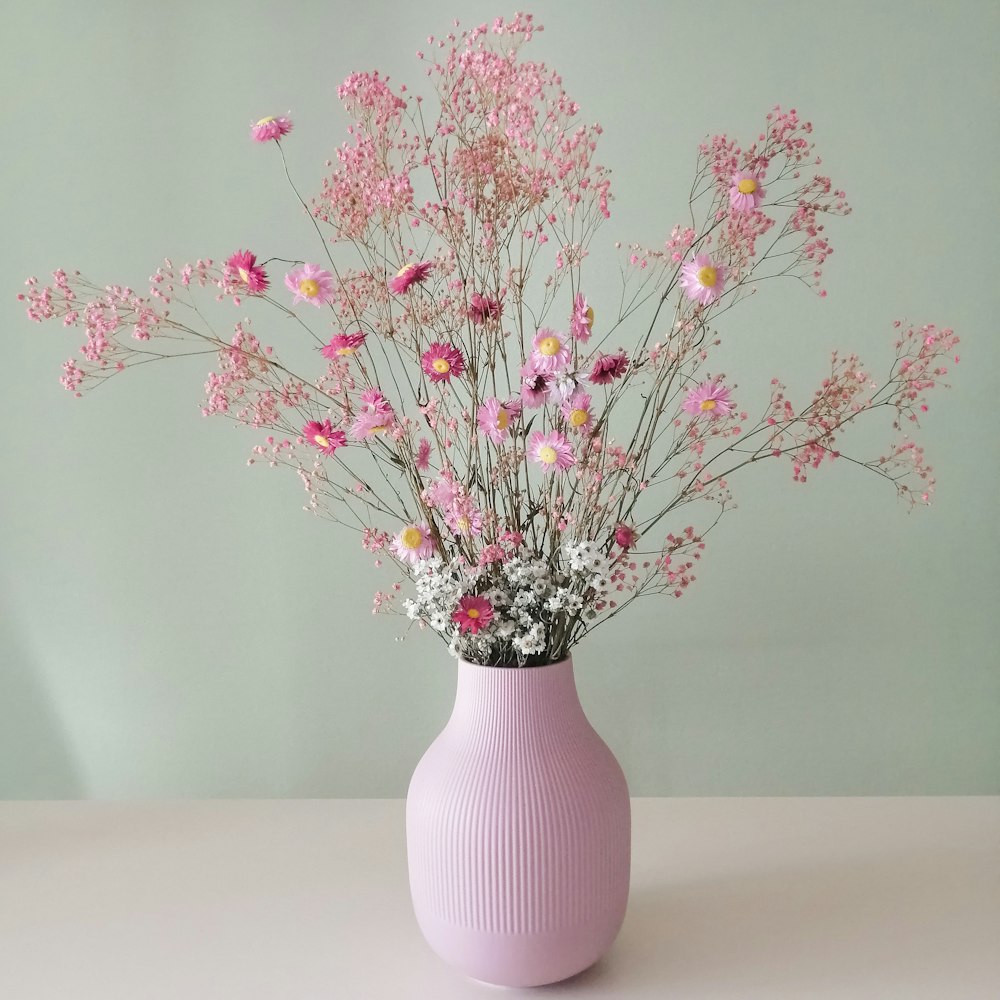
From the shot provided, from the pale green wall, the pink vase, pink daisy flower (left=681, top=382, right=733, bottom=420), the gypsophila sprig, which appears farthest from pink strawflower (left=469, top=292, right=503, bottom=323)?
the pale green wall

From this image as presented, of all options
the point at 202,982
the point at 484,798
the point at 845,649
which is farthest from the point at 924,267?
the point at 202,982

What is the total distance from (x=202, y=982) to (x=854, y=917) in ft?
2.79

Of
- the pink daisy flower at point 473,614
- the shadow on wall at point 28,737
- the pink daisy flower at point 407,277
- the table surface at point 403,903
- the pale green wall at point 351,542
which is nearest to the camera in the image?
the pink daisy flower at point 407,277

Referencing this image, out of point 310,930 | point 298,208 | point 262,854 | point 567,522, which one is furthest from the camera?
point 298,208

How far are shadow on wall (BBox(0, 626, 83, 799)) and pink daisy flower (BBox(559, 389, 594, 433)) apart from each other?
1270 mm

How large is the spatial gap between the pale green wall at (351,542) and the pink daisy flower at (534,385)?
75 centimetres

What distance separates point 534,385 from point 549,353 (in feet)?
0.13

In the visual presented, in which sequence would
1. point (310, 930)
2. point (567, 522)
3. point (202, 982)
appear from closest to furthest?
1. point (567, 522)
2. point (202, 982)
3. point (310, 930)

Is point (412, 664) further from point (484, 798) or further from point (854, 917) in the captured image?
point (854, 917)

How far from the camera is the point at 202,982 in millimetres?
1319

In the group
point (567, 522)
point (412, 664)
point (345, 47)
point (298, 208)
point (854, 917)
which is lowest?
point (854, 917)

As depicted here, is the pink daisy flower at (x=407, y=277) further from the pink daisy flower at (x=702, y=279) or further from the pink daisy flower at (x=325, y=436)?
the pink daisy flower at (x=702, y=279)

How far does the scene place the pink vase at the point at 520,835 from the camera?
47.0 inches

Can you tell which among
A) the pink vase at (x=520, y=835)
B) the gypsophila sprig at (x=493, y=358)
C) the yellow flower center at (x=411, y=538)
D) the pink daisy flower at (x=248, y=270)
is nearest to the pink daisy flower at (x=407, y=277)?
the gypsophila sprig at (x=493, y=358)
